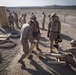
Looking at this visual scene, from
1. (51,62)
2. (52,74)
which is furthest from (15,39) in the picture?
(52,74)

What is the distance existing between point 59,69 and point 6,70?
238cm

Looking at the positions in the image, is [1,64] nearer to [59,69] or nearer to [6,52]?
[6,52]

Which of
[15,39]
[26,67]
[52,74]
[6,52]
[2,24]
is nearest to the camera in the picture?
[52,74]

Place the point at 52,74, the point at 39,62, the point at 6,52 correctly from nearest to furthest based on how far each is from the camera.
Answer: the point at 52,74, the point at 39,62, the point at 6,52

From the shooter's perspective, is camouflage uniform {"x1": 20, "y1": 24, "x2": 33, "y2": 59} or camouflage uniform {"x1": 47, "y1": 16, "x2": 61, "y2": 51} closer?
camouflage uniform {"x1": 20, "y1": 24, "x2": 33, "y2": 59}

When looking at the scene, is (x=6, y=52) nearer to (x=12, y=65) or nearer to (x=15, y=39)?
(x=12, y=65)

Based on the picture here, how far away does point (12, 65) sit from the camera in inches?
272

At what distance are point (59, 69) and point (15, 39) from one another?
18.7 ft

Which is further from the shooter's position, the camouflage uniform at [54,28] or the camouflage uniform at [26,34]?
the camouflage uniform at [54,28]

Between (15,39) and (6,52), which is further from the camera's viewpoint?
(15,39)

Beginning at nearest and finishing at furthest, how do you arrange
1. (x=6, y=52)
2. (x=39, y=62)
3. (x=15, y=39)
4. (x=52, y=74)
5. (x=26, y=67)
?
(x=52, y=74), (x=26, y=67), (x=39, y=62), (x=6, y=52), (x=15, y=39)

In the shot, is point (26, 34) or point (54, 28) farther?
point (54, 28)

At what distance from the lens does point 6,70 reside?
6.44 m

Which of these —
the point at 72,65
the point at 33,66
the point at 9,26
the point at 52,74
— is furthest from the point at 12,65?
the point at 9,26
